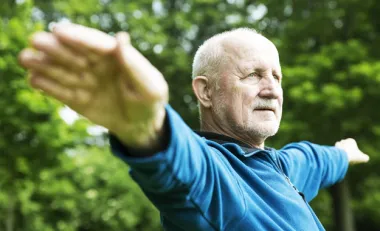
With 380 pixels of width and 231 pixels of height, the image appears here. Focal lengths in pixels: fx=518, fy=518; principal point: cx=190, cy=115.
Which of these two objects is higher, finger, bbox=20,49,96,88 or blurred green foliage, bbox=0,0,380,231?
finger, bbox=20,49,96,88

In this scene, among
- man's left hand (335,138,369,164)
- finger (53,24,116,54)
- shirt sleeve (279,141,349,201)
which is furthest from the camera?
man's left hand (335,138,369,164)

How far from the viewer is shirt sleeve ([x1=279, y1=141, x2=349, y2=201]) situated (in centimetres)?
303

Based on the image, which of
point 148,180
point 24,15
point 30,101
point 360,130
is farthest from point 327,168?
point 360,130

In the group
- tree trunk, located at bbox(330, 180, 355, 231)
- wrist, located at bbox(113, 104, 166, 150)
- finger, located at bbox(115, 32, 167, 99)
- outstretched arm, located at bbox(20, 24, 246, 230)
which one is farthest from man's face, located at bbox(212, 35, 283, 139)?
tree trunk, located at bbox(330, 180, 355, 231)

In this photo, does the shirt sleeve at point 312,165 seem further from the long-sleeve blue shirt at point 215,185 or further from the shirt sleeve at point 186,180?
the shirt sleeve at point 186,180

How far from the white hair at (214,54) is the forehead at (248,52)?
2 centimetres

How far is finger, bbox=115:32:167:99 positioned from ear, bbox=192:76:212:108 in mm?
1198

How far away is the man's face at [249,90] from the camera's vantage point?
2.40 metres

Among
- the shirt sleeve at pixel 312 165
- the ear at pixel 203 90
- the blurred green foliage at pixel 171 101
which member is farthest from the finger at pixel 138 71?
the blurred green foliage at pixel 171 101

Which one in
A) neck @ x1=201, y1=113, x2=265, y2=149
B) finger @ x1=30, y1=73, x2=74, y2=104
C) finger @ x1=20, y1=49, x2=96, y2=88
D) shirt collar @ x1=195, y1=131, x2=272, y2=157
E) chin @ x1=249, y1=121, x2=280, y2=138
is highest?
finger @ x1=20, y1=49, x2=96, y2=88

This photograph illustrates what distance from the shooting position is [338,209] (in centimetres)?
1249

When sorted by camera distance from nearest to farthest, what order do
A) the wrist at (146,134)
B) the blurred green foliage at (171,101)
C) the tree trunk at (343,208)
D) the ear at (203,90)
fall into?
the wrist at (146,134), the ear at (203,90), the blurred green foliage at (171,101), the tree trunk at (343,208)

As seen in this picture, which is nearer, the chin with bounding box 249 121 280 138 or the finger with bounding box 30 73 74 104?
the finger with bounding box 30 73 74 104

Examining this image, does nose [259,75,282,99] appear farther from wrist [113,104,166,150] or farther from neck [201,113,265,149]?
wrist [113,104,166,150]
